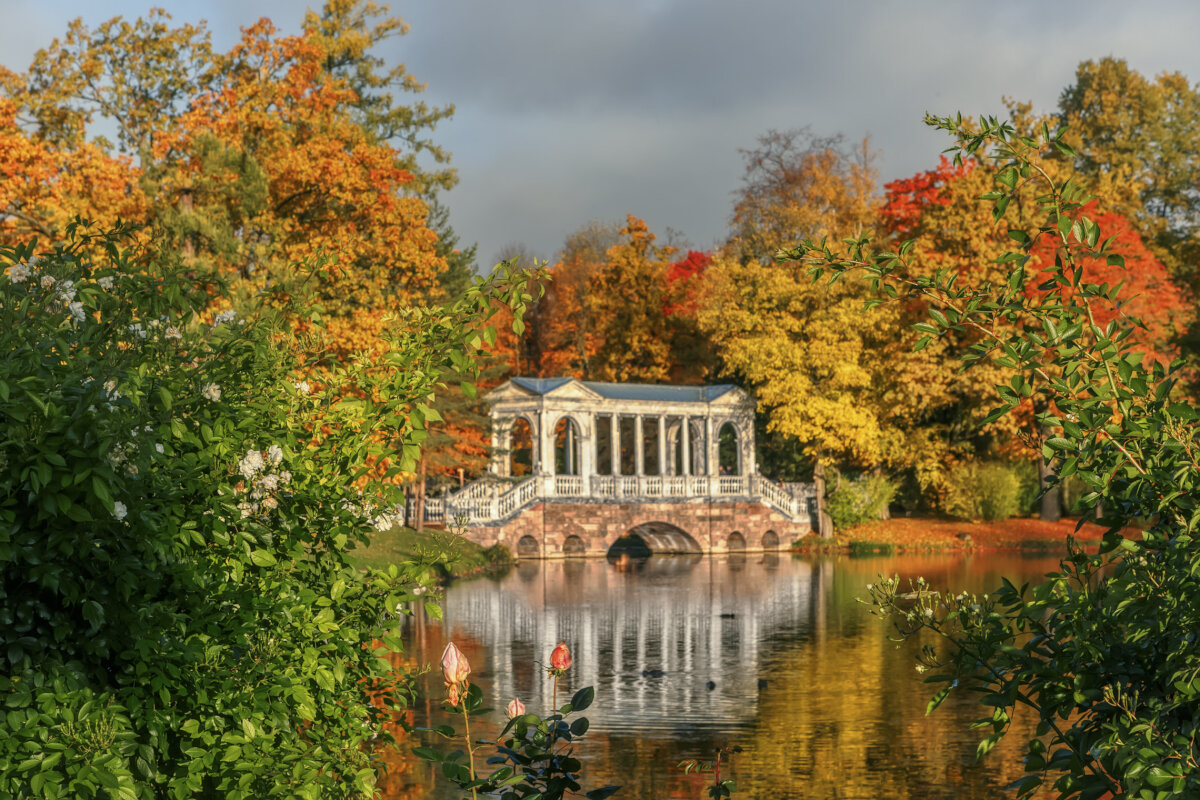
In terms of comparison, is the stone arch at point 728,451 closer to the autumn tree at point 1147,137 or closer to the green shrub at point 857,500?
the green shrub at point 857,500

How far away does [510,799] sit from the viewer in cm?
406

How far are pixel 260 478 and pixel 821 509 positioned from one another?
130 ft

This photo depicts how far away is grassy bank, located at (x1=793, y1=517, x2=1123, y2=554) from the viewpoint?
127 ft

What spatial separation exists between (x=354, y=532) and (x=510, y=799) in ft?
4.50

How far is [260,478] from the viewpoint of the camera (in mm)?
4805

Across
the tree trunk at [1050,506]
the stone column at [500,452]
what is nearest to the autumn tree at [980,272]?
the tree trunk at [1050,506]

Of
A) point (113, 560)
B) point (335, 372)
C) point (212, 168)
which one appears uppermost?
point (212, 168)

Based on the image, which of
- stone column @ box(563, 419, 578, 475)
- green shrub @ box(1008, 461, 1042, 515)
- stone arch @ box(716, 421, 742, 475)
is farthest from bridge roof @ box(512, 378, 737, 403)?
green shrub @ box(1008, 461, 1042, 515)

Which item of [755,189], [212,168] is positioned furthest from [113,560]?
[755,189]

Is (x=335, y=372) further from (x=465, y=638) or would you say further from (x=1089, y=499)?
(x=465, y=638)

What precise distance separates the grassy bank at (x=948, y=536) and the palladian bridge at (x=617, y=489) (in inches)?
83.3

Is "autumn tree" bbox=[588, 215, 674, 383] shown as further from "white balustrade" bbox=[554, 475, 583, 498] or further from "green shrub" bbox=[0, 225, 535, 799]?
"green shrub" bbox=[0, 225, 535, 799]

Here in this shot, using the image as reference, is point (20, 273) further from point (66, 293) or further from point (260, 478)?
point (260, 478)

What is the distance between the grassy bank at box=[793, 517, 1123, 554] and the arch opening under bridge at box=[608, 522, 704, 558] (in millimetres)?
3941
